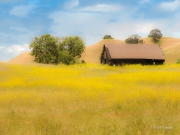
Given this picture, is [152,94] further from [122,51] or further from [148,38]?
[148,38]

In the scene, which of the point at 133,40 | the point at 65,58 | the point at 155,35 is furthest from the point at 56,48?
the point at 155,35

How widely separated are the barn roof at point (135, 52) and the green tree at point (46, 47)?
612 inches

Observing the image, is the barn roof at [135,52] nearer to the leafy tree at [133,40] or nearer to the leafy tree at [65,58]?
the leafy tree at [65,58]

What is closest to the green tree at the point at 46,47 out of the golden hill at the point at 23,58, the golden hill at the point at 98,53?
the golden hill at the point at 98,53

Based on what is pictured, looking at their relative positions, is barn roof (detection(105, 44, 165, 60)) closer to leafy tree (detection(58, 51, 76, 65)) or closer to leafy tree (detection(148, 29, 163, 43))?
leafy tree (detection(58, 51, 76, 65))

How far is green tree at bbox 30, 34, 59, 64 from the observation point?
209ft

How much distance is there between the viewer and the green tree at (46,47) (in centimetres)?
6359

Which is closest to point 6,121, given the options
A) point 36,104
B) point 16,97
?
point 36,104

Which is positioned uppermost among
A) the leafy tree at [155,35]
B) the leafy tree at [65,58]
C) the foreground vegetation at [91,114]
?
the leafy tree at [155,35]

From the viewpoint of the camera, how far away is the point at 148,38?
12112 cm

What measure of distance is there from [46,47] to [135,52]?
24506 mm

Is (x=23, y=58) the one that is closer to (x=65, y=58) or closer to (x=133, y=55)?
(x=65, y=58)

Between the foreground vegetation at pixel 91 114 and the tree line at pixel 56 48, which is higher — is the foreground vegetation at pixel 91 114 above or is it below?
below

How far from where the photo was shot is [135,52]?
54469 mm
